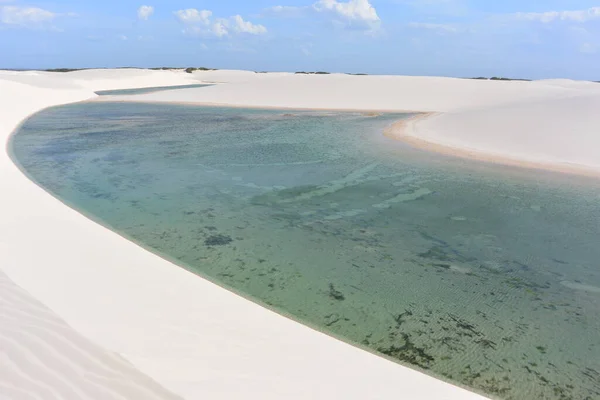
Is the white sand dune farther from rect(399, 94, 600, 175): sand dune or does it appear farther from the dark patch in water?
the dark patch in water

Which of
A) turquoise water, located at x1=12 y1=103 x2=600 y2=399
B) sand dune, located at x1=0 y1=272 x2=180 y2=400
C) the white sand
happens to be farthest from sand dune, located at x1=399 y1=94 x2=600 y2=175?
sand dune, located at x1=0 y1=272 x2=180 y2=400

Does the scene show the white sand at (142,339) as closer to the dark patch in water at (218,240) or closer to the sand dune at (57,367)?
the sand dune at (57,367)

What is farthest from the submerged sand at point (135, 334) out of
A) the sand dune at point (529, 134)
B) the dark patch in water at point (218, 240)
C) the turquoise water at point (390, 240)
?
the sand dune at point (529, 134)

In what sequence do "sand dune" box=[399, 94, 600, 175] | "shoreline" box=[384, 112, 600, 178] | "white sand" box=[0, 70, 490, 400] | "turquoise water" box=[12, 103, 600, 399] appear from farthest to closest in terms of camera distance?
1. "sand dune" box=[399, 94, 600, 175]
2. "shoreline" box=[384, 112, 600, 178]
3. "turquoise water" box=[12, 103, 600, 399]
4. "white sand" box=[0, 70, 490, 400]

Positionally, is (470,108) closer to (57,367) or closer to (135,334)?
(135,334)

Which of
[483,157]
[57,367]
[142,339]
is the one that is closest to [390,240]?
[142,339]

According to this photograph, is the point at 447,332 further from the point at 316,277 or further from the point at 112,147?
the point at 112,147
